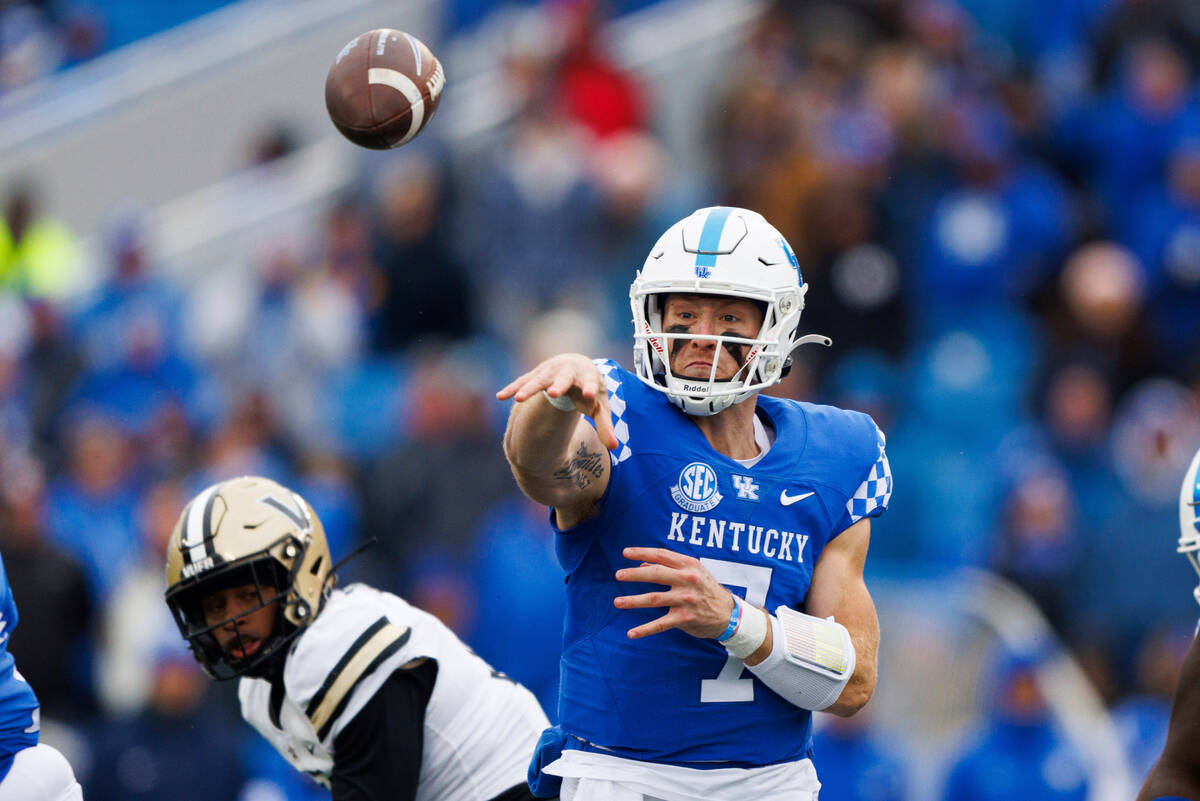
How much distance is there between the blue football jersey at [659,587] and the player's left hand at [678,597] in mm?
241

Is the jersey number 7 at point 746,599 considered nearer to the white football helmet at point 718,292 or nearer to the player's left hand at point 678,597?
the player's left hand at point 678,597

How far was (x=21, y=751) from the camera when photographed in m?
4.76

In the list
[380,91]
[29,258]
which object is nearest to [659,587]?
[380,91]

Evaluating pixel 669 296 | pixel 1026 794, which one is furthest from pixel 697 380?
pixel 1026 794

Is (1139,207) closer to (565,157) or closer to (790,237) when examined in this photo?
(790,237)

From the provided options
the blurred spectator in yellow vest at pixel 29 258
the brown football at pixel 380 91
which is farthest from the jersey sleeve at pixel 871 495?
the blurred spectator in yellow vest at pixel 29 258

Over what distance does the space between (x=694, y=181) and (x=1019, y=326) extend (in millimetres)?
2583

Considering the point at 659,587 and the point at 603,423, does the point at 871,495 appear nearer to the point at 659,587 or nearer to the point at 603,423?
the point at 659,587

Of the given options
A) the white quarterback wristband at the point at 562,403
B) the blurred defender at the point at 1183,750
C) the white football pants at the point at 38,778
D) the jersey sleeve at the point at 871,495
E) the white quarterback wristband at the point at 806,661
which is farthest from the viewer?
the white football pants at the point at 38,778

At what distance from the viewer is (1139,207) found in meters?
11.1

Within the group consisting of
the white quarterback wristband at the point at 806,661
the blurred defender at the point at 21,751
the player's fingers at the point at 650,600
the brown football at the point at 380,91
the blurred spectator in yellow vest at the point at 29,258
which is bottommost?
the white quarterback wristband at the point at 806,661

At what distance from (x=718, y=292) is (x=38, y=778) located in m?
2.26

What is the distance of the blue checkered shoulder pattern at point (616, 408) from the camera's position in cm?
430

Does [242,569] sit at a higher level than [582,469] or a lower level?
lower
